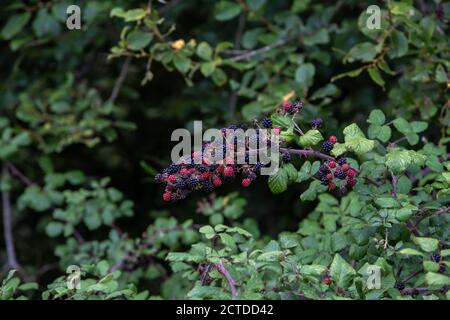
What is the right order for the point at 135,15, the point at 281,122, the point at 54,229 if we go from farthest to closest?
the point at 54,229
the point at 135,15
the point at 281,122

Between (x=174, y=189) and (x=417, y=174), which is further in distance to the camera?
(x=417, y=174)

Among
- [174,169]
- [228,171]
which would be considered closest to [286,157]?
[228,171]

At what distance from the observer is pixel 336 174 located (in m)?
1.51

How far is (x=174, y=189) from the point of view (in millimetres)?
1520

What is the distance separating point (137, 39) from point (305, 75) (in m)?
0.65

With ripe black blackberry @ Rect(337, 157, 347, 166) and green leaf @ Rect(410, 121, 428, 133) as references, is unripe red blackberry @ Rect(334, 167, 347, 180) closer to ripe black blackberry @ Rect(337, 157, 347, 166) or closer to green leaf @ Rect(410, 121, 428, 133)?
ripe black blackberry @ Rect(337, 157, 347, 166)

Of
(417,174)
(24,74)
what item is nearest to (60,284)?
(417,174)

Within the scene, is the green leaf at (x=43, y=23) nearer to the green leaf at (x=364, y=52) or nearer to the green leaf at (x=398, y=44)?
the green leaf at (x=364, y=52)

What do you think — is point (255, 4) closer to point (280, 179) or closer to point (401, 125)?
point (401, 125)

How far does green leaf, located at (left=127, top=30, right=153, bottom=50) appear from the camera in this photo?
250 centimetres

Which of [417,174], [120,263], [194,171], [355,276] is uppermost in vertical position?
[194,171]
